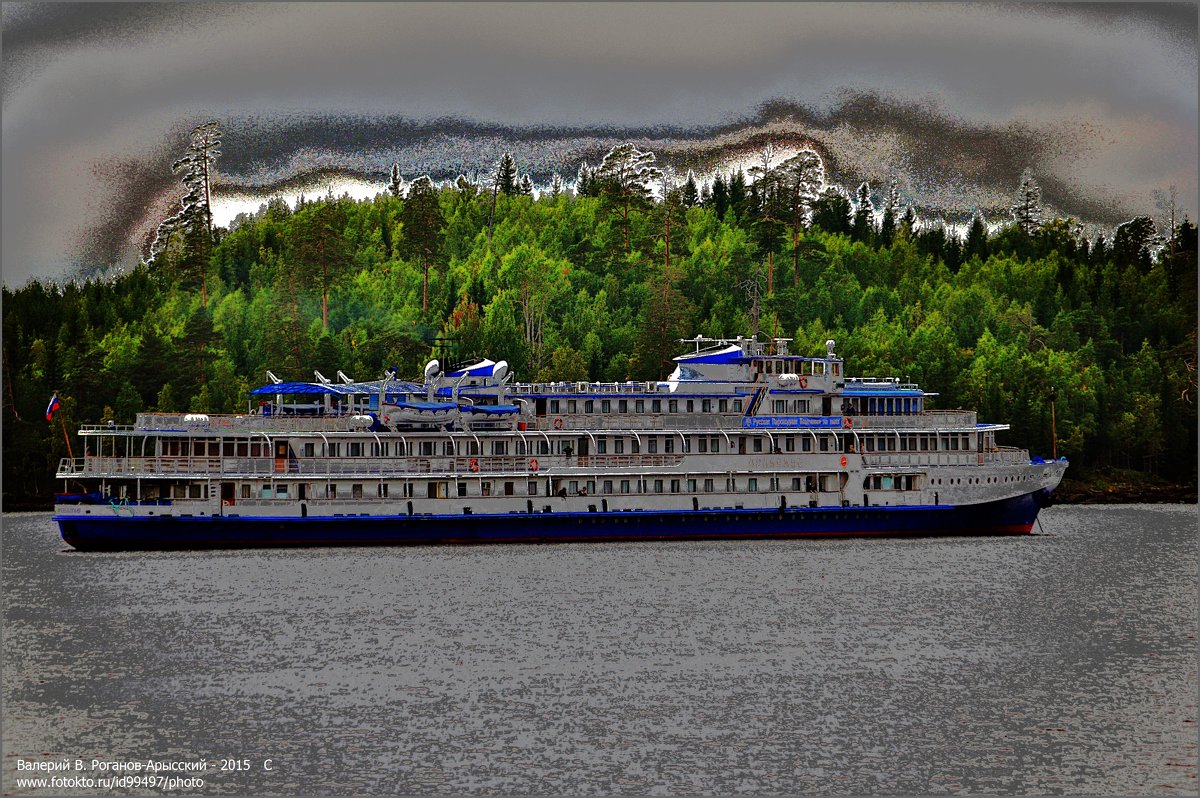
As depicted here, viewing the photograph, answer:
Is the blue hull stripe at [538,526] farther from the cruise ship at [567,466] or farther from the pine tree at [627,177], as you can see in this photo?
the pine tree at [627,177]

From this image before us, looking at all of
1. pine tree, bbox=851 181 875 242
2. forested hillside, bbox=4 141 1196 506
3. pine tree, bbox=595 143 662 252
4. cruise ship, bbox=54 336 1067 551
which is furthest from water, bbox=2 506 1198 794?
pine tree, bbox=851 181 875 242

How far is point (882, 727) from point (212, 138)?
83360 millimetres

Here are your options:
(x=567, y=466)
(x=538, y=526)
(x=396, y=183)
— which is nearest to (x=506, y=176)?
(x=396, y=183)

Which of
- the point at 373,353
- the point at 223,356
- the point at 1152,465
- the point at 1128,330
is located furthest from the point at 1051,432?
the point at 223,356

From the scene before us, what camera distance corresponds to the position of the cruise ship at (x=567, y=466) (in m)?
65.8

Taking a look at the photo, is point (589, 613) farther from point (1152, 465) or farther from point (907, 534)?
point (1152, 465)

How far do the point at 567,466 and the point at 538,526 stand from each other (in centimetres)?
340

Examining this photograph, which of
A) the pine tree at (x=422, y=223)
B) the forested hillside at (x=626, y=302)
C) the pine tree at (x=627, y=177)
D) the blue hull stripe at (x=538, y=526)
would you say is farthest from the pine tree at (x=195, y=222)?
the blue hull stripe at (x=538, y=526)

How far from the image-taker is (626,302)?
120 m

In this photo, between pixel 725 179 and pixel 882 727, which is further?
pixel 725 179

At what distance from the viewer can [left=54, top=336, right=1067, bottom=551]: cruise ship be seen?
6581 centimetres

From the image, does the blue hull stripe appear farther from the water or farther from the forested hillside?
the forested hillside

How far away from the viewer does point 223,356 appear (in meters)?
106

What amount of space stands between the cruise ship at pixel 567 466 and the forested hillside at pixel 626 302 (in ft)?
94.1
